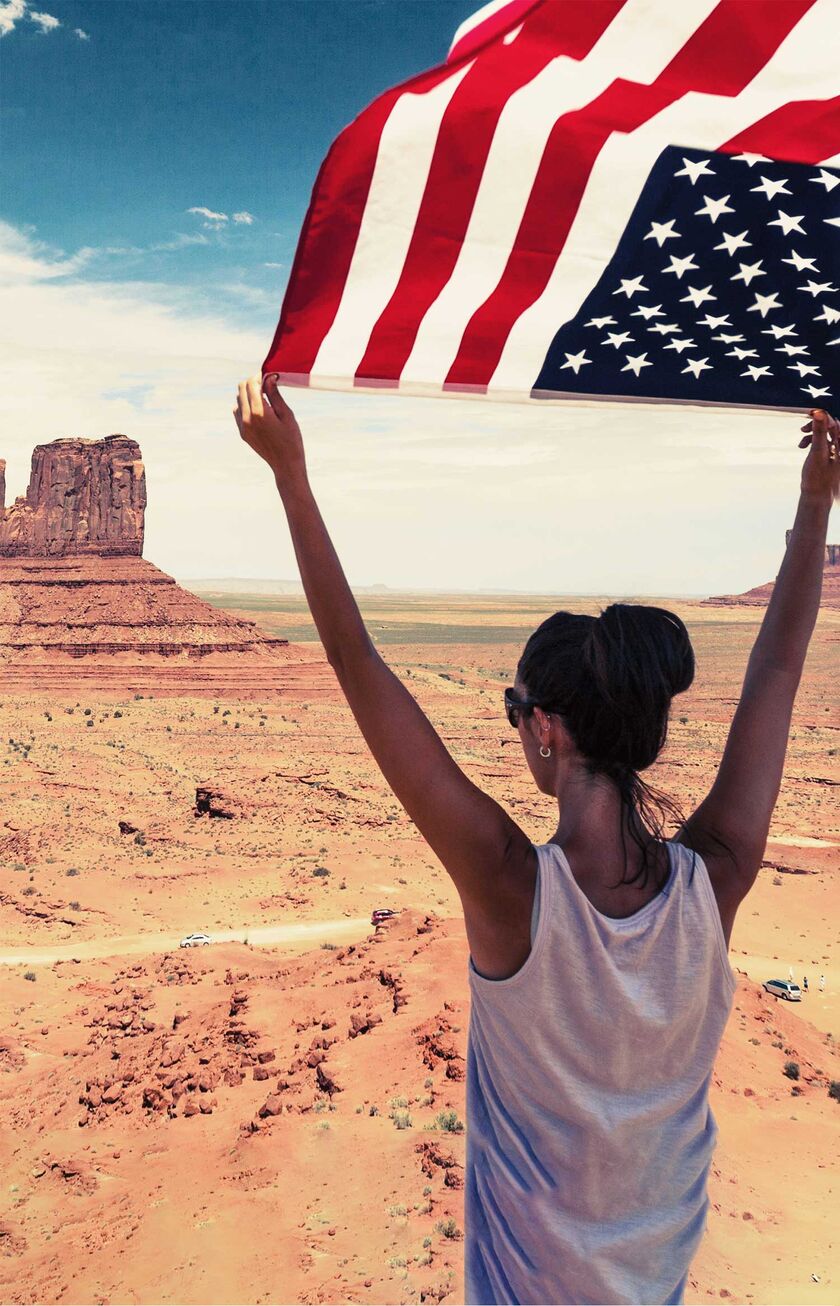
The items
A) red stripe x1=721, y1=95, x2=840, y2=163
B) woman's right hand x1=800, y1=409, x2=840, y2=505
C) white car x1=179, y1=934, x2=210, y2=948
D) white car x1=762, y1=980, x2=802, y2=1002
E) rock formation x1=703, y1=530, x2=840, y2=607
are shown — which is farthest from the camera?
rock formation x1=703, y1=530, x2=840, y2=607

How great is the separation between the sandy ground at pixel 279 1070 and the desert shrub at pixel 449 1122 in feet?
0.08

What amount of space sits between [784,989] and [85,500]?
74396 mm

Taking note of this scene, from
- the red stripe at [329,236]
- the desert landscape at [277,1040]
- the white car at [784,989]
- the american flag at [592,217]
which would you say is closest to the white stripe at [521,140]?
the american flag at [592,217]

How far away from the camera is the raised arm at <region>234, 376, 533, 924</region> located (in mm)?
1506

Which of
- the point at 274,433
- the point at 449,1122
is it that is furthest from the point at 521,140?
the point at 449,1122

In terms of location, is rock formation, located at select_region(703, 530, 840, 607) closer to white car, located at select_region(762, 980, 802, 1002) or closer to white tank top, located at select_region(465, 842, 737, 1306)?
white car, located at select_region(762, 980, 802, 1002)

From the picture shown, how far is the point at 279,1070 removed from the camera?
405 inches

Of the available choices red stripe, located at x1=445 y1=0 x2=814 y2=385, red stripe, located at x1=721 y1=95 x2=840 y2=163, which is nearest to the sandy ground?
red stripe, located at x1=445 y1=0 x2=814 y2=385

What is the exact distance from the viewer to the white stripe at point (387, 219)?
2709 millimetres

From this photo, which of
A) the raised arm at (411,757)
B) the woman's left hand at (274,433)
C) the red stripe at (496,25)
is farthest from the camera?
the red stripe at (496,25)

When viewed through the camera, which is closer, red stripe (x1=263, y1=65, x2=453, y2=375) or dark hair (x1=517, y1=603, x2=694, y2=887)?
dark hair (x1=517, y1=603, x2=694, y2=887)

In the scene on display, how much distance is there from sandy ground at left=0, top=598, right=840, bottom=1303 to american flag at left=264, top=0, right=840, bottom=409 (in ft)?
18.8

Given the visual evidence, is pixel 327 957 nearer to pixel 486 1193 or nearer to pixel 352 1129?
pixel 352 1129

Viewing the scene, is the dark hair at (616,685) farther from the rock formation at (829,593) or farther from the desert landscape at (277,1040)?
the rock formation at (829,593)
